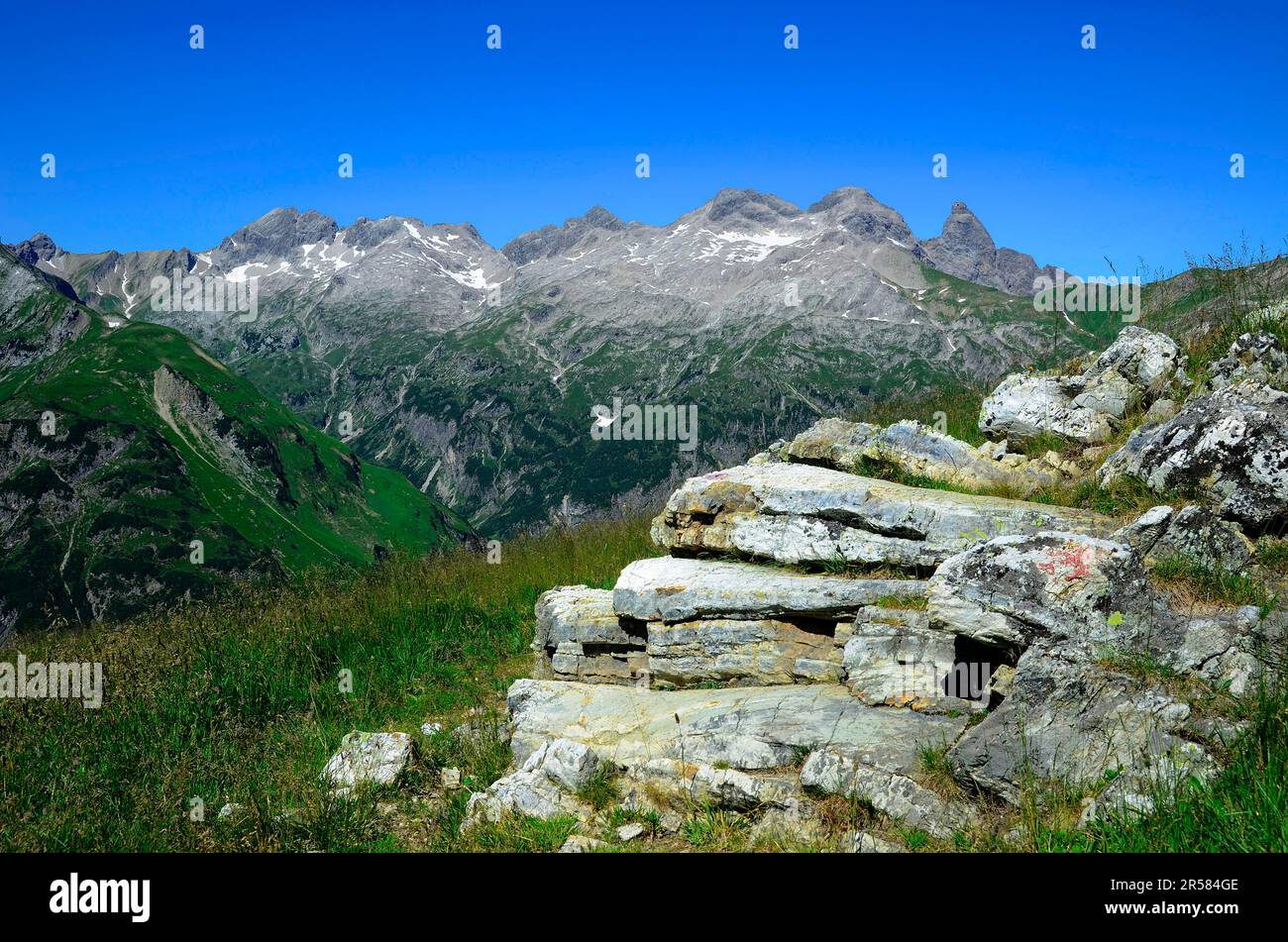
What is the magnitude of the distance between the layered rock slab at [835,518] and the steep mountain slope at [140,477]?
101 meters

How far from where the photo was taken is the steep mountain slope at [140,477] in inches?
4909

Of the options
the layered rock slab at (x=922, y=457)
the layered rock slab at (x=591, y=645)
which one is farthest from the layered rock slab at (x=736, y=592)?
the layered rock slab at (x=922, y=457)

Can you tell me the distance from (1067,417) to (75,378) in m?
203

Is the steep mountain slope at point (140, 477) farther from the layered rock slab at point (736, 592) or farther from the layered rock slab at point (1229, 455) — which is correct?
the layered rock slab at point (1229, 455)

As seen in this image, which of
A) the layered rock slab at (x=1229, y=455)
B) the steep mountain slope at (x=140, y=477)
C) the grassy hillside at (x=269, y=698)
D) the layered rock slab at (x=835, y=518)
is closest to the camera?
the grassy hillside at (x=269, y=698)

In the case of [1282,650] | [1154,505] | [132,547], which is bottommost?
[132,547]

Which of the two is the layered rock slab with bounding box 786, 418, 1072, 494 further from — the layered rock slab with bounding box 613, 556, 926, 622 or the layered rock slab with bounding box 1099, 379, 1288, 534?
the layered rock slab with bounding box 613, 556, 926, 622

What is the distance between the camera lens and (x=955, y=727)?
25.4 feet

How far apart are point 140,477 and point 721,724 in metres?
164

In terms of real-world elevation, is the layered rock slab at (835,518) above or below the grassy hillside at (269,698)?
above

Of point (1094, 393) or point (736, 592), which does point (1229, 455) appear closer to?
point (1094, 393)

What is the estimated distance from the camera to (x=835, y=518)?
11.0 m
